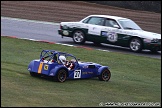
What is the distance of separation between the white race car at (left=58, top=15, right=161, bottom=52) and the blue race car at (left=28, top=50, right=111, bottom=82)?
712cm

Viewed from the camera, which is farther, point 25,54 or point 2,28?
point 2,28

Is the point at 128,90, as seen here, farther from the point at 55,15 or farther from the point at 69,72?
the point at 55,15

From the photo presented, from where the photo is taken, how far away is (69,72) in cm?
1162

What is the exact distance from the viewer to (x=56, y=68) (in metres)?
11.3

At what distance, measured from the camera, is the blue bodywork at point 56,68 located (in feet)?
37.0

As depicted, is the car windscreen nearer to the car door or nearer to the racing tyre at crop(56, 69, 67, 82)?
the car door

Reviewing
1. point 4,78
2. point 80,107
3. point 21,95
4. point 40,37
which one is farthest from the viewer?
point 40,37

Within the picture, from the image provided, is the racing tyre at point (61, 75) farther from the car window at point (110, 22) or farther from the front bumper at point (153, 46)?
the car window at point (110, 22)

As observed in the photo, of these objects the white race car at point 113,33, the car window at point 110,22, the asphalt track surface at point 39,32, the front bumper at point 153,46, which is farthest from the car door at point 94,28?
the front bumper at point 153,46

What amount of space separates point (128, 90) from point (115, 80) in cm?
141

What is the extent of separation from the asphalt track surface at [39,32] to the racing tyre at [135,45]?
0.21 m

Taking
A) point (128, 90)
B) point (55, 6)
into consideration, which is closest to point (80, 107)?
point (128, 90)

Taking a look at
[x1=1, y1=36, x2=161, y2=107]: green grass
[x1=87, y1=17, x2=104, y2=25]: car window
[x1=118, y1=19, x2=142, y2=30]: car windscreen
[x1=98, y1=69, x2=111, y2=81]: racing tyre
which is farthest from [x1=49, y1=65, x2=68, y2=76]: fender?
[x1=87, y1=17, x2=104, y2=25]: car window

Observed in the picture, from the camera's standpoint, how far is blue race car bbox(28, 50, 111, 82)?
11.3 meters
